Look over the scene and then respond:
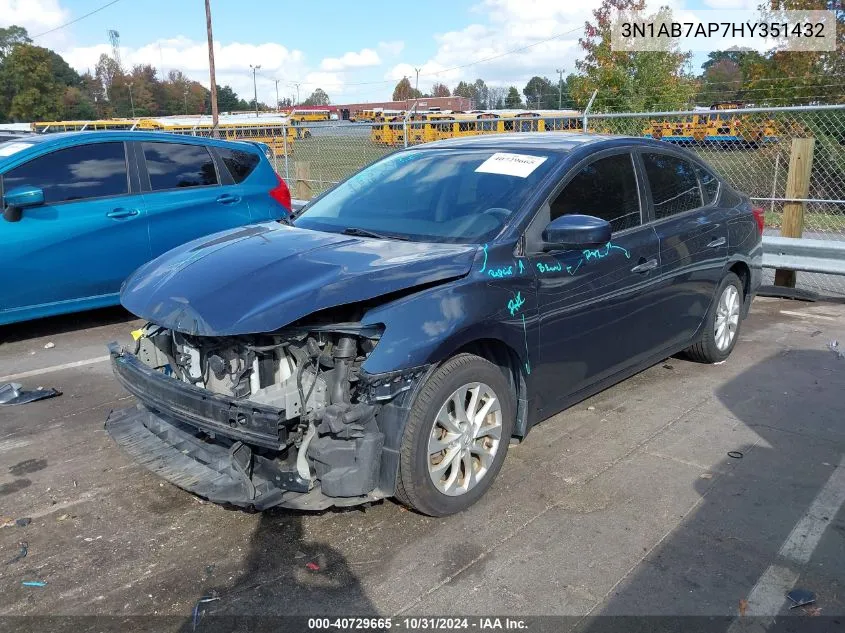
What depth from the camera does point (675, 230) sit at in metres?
4.88

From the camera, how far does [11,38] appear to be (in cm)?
8275

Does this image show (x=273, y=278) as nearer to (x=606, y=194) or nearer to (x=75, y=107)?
(x=606, y=194)

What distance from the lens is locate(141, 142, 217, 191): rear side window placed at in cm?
704

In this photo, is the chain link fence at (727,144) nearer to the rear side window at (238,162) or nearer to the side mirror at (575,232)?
the rear side window at (238,162)

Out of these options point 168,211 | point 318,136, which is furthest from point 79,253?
point 318,136

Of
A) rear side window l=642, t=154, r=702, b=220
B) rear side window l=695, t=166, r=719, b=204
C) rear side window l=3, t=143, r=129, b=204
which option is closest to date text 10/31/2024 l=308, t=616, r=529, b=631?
rear side window l=642, t=154, r=702, b=220

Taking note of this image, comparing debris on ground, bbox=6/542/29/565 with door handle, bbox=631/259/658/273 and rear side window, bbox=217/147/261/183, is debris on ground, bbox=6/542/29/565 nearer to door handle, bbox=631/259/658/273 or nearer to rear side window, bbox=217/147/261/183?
door handle, bbox=631/259/658/273

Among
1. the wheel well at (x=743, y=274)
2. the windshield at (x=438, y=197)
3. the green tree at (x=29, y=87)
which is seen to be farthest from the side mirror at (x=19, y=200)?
the green tree at (x=29, y=87)

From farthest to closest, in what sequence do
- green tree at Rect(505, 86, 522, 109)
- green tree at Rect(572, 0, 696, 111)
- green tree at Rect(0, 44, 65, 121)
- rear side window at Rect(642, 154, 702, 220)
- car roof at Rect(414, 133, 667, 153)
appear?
1. green tree at Rect(0, 44, 65, 121)
2. green tree at Rect(505, 86, 522, 109)
3. green tree at Rect(572, 0, 696, 111)
4. rear side window at Rect(642, 154, 702, 220)
5. car roof at Rect(414, 133, 667, 153)

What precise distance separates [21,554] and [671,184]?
4.39 meters

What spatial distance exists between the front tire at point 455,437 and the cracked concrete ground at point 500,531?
0.16 metres

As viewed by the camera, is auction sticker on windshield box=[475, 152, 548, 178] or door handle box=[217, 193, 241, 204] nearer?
auction sticker on windshield box=[475, 152, 548, 178]

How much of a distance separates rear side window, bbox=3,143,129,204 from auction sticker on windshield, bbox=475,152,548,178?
160 inches

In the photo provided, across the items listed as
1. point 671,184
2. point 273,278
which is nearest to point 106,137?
point 273,278
